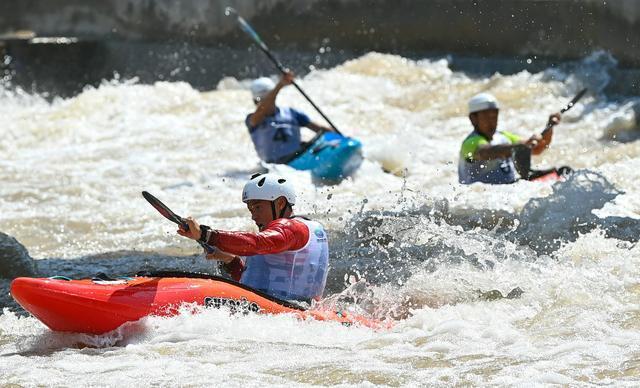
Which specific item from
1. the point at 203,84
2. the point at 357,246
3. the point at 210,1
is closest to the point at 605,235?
the point at 357,246

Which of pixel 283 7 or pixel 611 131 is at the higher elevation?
pixel 283 7

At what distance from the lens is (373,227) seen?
8617 millimetres

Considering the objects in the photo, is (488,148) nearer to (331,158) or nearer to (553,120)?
(553,120)

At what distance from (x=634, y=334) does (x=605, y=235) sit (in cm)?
264

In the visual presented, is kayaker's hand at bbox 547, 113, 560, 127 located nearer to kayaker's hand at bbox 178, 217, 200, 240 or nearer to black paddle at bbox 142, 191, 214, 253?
black paddle at bbox 142, 191, 214, 253

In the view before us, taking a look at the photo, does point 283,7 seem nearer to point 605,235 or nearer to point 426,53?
point 426,53

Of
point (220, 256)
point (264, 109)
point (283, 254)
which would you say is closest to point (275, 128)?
point (264, 109)

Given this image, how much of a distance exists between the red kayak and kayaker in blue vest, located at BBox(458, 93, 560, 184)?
3647 millimetres

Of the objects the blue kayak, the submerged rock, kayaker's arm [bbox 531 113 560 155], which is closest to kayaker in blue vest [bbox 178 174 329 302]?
the submerged rock

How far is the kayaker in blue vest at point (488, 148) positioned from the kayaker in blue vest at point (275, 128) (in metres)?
2.98

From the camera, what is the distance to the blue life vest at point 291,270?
5.96 m

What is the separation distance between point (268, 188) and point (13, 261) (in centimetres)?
261

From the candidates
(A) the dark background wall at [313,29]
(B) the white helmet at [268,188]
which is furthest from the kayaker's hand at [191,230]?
(A) the dark background wall at [313,29]

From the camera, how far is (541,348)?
17.9 ft
